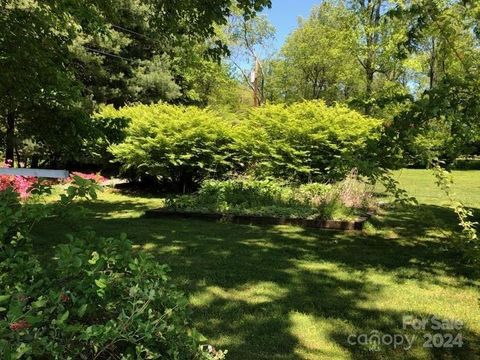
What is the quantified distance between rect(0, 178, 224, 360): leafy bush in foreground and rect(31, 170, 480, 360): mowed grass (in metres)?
0.58

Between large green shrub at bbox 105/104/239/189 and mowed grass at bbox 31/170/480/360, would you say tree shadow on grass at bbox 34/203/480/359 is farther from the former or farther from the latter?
large green shrub at bbox 105/104/239/189

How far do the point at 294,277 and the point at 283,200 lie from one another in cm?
428

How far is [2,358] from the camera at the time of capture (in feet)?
4.45

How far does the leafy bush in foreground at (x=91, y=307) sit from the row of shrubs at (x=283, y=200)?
6526 millimetres

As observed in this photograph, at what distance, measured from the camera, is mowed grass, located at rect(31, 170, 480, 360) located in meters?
3.55

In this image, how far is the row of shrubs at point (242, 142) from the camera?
37.1 ft

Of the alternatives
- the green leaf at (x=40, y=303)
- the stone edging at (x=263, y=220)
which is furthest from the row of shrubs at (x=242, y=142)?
the green leaf at (x=40, y=303)

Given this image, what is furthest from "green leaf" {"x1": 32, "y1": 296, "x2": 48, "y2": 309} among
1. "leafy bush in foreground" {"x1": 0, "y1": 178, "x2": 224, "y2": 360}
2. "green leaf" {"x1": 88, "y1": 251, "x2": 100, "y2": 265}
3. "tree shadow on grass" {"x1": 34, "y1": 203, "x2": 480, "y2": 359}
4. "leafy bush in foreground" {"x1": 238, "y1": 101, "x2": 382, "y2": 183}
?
"leafy bush in foreground" {"x1": 238, "y1": 101, "x2": 382, "y2": 183}

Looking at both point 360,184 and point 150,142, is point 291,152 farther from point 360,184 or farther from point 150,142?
point 150,142

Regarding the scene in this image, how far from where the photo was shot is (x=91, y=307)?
1.69 m

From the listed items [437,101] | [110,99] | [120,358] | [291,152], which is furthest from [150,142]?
[110,99]

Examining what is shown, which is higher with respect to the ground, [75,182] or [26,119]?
[26,119]

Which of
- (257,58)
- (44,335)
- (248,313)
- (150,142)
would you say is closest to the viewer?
(44,335)

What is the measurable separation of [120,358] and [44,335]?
0.27m
